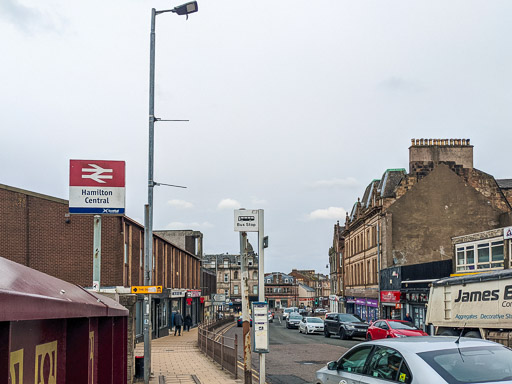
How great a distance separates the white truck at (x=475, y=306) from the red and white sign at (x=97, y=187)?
974 cm

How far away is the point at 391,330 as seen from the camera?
87.9ft

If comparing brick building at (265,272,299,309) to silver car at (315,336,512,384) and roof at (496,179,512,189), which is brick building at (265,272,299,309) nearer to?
roof at (496,179,512,189)

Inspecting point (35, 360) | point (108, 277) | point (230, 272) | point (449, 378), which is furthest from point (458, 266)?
point (230, 272)

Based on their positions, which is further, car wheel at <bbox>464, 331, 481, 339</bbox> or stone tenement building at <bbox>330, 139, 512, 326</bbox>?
stone tenement building at <bbox>330, 139, 512, 326</bbox>

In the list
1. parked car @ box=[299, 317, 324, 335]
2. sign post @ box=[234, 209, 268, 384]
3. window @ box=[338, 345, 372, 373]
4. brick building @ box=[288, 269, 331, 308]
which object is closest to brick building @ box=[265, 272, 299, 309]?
brick building @ box=[288, 269, 331, 308]

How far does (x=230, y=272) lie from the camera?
133 meters

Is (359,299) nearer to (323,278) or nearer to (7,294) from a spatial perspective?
(7,294)

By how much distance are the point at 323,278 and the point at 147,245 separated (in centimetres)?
17060

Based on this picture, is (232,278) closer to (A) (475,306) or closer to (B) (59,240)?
(B) (59,240)

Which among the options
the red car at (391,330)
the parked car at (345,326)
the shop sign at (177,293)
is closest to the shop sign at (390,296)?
the parked car at (345,326)

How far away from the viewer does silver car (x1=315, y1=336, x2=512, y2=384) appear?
6898 mm

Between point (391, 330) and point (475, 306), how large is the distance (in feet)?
29.2

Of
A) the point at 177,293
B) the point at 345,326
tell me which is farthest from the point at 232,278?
the point at 345,326

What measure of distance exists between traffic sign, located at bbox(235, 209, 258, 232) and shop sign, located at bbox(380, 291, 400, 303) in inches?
1214
